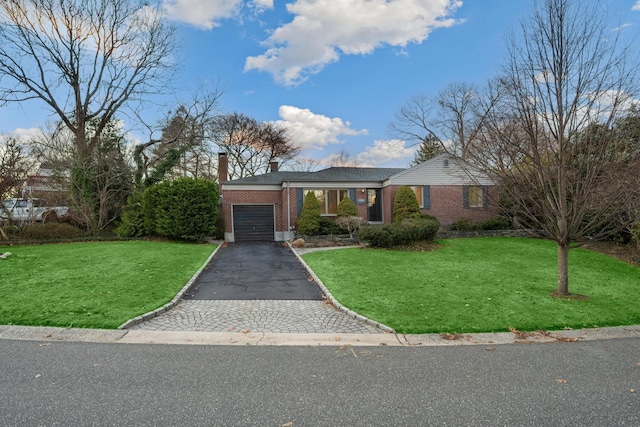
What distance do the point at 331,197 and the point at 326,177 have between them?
4.27 feet

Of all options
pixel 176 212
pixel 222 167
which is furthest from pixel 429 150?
pixel 176 212

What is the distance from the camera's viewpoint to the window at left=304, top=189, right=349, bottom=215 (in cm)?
1867

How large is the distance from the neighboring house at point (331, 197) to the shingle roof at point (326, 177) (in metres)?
0.06

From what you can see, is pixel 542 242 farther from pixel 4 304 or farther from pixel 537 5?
pixel 4 304

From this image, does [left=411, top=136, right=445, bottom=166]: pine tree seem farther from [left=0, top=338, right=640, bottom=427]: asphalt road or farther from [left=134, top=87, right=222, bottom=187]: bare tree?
[left=0, top=338, right=640, bottom=427]: asphalt road

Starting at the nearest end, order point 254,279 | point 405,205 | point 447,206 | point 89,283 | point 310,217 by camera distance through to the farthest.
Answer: point 89,283 < point 254,279 < point 310,217 < point 405,205 < point 447,206

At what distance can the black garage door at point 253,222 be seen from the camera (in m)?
18.5

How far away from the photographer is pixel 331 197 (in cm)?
1880

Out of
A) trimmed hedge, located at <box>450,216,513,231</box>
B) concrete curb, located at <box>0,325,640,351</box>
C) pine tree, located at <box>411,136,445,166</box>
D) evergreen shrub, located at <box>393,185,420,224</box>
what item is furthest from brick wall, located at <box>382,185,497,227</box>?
pine tree, located at <box>411,136,445,166</box>

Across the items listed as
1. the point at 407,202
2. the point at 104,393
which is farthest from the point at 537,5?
the point at 407,202

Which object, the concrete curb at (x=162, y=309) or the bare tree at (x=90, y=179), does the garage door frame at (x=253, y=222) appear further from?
the concrete curb at (x=162, y=309)

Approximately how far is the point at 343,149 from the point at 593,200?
35108mm

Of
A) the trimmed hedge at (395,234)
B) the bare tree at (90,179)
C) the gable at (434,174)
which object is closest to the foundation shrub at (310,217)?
the trimmed hedge at (395,234)

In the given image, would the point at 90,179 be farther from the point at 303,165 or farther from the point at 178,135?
the point at 303,165
